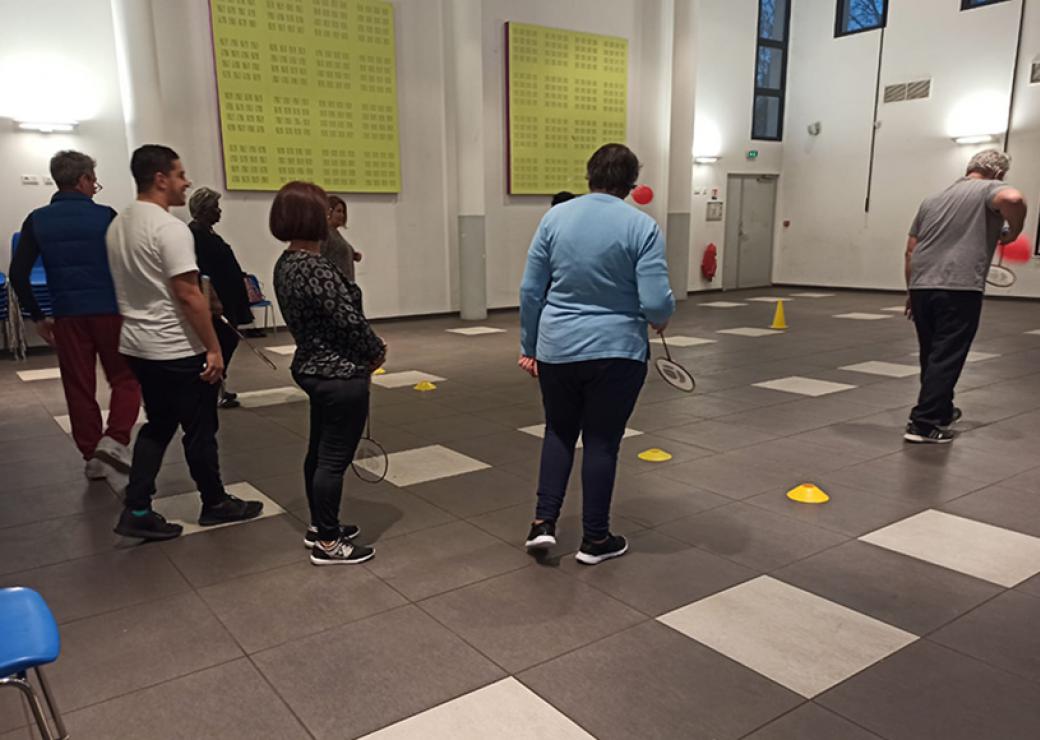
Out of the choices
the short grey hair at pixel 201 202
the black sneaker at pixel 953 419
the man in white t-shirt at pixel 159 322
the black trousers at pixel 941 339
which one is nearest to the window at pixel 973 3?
the black sneaker at pixel 953 419

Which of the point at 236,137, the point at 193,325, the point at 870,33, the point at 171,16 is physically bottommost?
the point at 193,325

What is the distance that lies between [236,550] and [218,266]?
2.14 meters

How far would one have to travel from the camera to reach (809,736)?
5.85 feet

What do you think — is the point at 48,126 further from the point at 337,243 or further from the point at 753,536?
the point at 753,536

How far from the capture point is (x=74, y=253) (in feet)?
11.2

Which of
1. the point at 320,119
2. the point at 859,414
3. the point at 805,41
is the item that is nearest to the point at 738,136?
the point at 805,41

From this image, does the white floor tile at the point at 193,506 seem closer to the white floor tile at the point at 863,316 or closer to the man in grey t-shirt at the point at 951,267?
the man in grey t-shirt at the point at 951,267

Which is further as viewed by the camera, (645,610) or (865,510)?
(865,510)

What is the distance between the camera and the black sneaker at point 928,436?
13.8 feet

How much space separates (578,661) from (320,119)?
319 inches

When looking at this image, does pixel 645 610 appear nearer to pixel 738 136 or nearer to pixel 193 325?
pixel 193 325

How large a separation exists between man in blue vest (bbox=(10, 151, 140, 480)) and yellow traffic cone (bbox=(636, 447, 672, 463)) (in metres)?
2.62

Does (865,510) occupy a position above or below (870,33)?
below

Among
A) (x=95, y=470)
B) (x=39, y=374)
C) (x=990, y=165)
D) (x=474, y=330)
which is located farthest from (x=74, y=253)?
(x=474, y=330)
